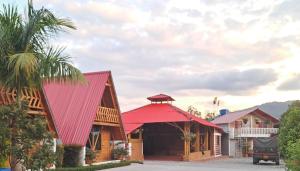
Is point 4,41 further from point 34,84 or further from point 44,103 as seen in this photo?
point 44,103

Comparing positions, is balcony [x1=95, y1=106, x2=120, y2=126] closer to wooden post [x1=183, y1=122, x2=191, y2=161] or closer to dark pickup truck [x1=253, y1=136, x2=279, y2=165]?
wooden post [x1=183, y1=122, x2=191, y2=161]

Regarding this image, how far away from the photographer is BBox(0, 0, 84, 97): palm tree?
51.2 feet

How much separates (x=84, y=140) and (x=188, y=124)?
52.0 feet

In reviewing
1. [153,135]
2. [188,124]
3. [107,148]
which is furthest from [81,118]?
[153,135]

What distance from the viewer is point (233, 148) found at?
175 feet

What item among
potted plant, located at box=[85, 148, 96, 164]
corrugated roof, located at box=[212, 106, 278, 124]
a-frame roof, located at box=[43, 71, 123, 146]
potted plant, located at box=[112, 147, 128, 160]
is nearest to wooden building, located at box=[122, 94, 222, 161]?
corrugated roof, located at box=[212, 106, 278, 124]

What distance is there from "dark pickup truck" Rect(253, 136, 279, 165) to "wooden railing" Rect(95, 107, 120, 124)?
12.6m

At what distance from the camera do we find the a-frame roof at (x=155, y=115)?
39.7m

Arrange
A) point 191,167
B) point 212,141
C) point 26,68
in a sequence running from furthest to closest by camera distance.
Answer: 1. point 212,141
2. point 191,167
3. point 26,68

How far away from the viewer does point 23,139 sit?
49.9ft

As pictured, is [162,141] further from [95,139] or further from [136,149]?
[95,139]

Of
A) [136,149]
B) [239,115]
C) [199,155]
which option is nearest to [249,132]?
[239,115]

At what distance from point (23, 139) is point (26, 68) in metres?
2.24

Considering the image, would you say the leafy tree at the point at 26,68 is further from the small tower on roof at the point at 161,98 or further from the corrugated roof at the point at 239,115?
the corrugated roof at the point at 239,115
